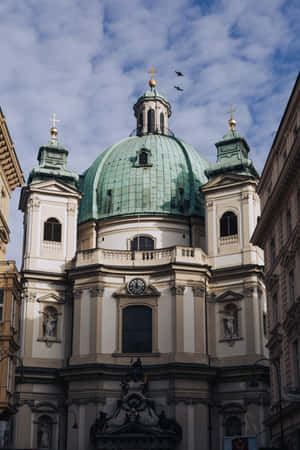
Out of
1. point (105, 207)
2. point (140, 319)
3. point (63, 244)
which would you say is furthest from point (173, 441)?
point (105, 207)

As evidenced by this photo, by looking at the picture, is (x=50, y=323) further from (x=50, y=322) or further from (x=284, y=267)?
(x=284, y=267)

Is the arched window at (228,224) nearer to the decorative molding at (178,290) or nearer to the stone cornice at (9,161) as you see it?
the decorative molding at (178,290)

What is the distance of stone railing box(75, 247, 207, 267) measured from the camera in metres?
58.6

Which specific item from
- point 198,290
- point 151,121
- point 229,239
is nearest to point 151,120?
point 151,121

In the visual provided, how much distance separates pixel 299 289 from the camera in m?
34.9

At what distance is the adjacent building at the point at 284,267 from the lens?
117 feet

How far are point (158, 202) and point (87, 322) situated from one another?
13.9 meters

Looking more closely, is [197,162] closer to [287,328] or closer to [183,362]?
[183,362]

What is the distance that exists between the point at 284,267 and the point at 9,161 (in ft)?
55.3

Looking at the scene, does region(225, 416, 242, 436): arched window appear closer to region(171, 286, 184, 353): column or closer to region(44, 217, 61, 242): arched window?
region(171, 286, 184, 353): column

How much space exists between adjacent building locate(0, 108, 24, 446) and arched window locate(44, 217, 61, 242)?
607 inches

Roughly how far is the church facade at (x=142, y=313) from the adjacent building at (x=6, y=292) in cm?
849

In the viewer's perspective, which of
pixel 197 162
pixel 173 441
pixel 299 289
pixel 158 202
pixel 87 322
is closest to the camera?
pixel 299 289

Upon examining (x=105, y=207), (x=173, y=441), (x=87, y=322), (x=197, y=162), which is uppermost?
(x=197, y=162)
